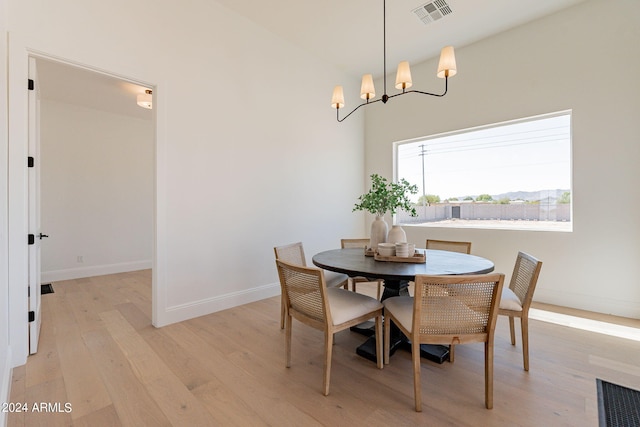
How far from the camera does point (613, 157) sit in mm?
2932

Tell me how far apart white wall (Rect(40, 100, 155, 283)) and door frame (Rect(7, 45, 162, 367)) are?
3061 millimetres

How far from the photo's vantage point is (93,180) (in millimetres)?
4891

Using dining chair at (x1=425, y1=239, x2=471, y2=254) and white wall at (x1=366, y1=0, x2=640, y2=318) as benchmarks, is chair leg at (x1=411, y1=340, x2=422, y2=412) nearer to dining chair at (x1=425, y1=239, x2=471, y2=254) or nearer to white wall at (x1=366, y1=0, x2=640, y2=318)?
dining chair at (x1=425, y1=239, x2=471, y2=254)

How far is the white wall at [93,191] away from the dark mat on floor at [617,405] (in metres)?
6.14

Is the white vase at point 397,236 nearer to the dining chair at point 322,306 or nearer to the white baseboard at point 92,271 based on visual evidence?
the dining chair at point 322,306

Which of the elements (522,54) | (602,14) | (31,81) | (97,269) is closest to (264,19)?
(31,81)

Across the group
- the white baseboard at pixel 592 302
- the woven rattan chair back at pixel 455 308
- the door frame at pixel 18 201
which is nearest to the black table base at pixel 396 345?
the woven rattan chair back at pixel 455 308

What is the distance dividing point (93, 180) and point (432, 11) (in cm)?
557

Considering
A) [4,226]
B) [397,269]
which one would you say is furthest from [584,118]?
[4,226]

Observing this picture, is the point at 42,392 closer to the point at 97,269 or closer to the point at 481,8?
the point at 97,269

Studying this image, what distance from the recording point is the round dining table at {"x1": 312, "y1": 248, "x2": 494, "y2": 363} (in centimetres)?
189

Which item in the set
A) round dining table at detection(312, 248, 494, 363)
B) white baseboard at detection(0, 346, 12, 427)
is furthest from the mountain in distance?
white baseboard at detection(0, 346, 12, 427)

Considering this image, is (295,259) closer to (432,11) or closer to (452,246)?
(452,246)

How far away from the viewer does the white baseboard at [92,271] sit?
4.46 m
